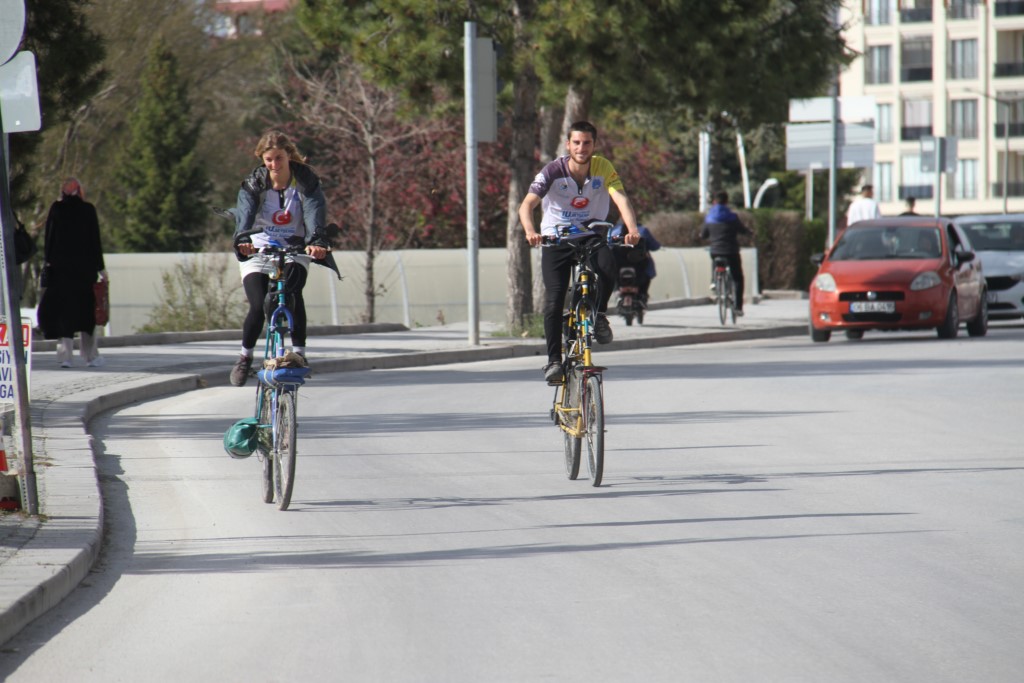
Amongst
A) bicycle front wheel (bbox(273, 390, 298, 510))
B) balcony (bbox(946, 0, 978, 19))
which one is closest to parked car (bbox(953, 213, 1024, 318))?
bicycle front wheel (bbox(273, 390, 298, 510))

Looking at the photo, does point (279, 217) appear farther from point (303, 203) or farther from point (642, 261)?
point (642, 261)

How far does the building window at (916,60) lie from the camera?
86.3 meters

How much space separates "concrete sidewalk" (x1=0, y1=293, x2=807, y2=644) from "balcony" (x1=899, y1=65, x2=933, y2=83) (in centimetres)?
5619

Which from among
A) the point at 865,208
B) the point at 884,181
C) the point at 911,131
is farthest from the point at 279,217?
the point at 884,181

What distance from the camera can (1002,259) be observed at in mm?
25047

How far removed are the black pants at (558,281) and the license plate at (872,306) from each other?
12406mm

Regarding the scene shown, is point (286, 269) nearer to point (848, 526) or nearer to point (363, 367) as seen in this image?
Answer: point (848, 526)

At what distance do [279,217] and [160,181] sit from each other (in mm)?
43218

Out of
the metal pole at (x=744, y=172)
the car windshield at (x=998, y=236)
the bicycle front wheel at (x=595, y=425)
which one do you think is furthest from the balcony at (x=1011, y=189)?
the bicycle front wheel at (x=595, y=425)

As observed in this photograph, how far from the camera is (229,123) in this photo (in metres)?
53.2

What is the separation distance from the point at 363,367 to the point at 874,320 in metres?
7.02

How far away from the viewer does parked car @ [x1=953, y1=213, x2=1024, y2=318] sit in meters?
24.8

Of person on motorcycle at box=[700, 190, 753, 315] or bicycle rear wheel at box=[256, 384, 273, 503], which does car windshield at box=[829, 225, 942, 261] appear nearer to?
person on motorcycle at box=[700, 190, 753, 315]

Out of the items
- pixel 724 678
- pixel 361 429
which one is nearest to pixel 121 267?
pixel 361 429
